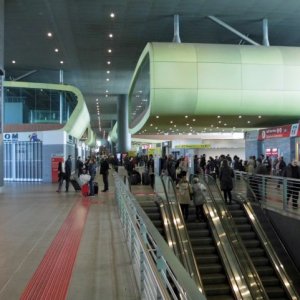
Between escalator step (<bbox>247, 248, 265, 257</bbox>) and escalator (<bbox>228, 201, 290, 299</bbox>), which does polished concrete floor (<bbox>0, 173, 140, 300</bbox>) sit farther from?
escalator step (<bbox>247, 248, 265, 257</bbox>)

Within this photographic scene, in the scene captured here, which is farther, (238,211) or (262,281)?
(238,211)

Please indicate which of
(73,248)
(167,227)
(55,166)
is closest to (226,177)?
(167,227)

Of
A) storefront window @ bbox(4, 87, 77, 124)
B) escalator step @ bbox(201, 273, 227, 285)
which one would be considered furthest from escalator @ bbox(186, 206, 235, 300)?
storefront window @ bbox(4, 87, 77, 124)

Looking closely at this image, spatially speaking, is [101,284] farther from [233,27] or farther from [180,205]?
[233,27]

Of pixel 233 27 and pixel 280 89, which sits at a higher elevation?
pixel 233 27

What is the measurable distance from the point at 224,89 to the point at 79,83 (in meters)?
24.6

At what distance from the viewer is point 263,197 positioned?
14.9 metres

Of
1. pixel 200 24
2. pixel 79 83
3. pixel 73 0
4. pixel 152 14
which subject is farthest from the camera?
pixel 79 83

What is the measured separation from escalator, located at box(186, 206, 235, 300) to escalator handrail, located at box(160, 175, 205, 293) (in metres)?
0.62

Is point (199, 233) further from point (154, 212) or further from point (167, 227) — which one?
point (154, 212)

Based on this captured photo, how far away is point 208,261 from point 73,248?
6567 mm

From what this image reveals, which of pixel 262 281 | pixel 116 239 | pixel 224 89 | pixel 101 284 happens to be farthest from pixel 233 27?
pixel 101 284

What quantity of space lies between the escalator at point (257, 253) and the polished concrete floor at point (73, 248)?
14.4 ft

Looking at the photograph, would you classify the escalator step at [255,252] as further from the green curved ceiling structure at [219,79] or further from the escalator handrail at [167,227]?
the green curved ceiling structure at [219,79]
